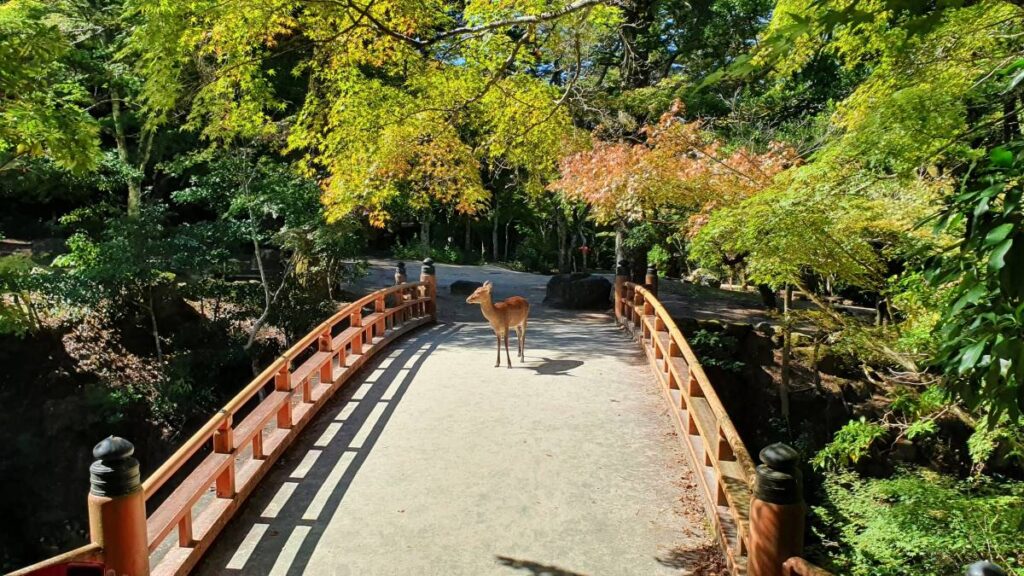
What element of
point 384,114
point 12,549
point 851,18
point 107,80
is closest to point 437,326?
point 384,114

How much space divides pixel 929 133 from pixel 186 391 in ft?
41.6

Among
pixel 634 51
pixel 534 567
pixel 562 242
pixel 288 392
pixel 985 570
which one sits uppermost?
pixel 634 51

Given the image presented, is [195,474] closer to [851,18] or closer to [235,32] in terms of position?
[851,18]

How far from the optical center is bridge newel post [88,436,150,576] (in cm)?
411

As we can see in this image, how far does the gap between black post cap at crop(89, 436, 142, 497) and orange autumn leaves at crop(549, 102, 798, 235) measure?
8.68 meters

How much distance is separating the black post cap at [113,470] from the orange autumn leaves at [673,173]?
868 cm

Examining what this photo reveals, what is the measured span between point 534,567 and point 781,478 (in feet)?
6.34

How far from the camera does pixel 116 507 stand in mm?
4141

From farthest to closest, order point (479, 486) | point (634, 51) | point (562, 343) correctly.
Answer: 1. point (634, 51)
2. point (562, 343)
3. point (479, 486)

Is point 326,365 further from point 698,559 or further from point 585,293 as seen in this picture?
point 585,293

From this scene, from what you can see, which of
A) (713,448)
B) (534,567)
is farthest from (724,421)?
(534,567)

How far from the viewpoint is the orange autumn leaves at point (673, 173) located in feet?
35.0

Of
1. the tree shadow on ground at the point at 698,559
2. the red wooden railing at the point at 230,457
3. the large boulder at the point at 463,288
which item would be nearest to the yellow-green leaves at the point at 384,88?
the red wooden railing at the point at 230,457

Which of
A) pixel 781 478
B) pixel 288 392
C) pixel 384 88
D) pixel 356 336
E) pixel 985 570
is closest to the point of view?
pixel 985 570
